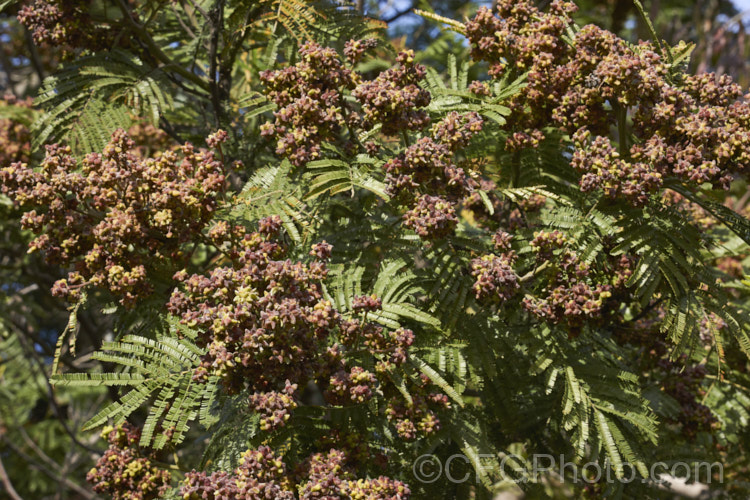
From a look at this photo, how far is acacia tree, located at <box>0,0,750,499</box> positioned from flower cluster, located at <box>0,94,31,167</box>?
1.02m

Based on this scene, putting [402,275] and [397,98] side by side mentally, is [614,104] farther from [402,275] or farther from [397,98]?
[402,275]

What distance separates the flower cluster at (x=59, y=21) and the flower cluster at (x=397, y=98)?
1.44m

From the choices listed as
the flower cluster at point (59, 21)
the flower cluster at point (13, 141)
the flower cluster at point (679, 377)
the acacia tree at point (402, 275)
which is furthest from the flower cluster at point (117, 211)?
the flower cluster at point (679, 377)

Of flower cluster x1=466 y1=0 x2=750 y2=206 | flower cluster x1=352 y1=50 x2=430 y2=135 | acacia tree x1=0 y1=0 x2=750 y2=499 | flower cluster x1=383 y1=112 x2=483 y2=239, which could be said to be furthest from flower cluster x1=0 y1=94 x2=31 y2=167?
flower cluster x1=466 y1=0 x2=750 y2=206

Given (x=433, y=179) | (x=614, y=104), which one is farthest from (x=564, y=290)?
(x=614, y=104)

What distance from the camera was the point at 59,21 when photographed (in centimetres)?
286

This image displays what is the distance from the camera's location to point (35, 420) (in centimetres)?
790

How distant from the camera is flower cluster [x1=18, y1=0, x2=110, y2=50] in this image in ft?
9.21

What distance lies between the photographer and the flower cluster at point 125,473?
2215 mm

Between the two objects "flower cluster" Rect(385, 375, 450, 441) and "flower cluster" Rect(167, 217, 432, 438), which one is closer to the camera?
"flower cluster" Rect(167, 217, 432, 438)

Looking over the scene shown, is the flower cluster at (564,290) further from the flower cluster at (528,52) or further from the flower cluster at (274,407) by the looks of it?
the flower cluster at (274,407)

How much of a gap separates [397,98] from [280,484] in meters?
1.17

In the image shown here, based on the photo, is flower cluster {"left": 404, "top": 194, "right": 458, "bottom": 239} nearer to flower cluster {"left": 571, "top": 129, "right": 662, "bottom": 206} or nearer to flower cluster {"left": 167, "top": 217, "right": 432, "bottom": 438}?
flower cluster {"left": 167, "top": 217, "right": 432, "bottom": 438}

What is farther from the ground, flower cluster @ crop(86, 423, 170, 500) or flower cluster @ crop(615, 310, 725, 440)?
flower cluster @ crop(615, 310, 725, 440)
